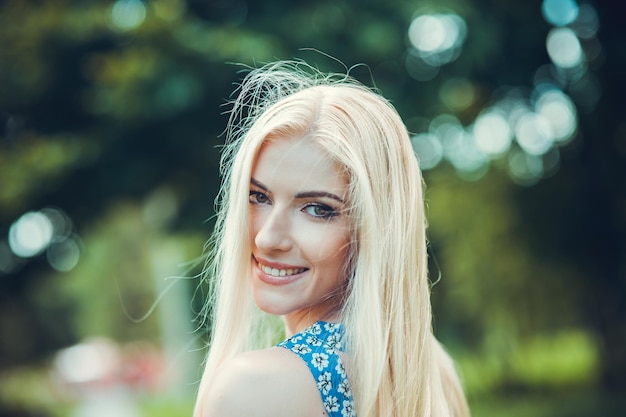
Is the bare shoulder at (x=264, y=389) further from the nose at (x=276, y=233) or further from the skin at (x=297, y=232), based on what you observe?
the nose at (x=276, y=233)

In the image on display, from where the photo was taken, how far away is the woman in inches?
71.9

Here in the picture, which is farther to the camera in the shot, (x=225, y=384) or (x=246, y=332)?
(x=246, y=332)

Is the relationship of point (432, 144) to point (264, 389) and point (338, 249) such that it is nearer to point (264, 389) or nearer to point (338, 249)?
point (338, 249)

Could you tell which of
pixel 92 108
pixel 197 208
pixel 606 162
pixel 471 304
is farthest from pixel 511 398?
pixel 92 108

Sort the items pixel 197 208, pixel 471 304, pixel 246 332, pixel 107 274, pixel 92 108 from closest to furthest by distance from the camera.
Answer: pixel 246 332, pixel 92 108, pixel 197 208, pixel 471 304, pixel 107 274

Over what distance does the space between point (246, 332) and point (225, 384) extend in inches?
16.0

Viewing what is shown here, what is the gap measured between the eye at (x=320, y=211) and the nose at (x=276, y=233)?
0.16 feet

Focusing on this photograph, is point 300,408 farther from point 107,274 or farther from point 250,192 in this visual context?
point 107,274

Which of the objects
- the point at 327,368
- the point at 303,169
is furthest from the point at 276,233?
the point at 327,368

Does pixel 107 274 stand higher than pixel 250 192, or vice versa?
pixel 107 274

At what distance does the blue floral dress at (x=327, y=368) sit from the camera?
1775mm

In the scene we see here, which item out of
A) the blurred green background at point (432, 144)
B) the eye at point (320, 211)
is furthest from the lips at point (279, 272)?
the blurred green background at point (432, 144)

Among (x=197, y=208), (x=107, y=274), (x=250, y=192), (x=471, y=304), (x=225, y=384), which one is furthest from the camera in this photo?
(x=107, y=274)

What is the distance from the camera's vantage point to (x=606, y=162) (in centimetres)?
1105
